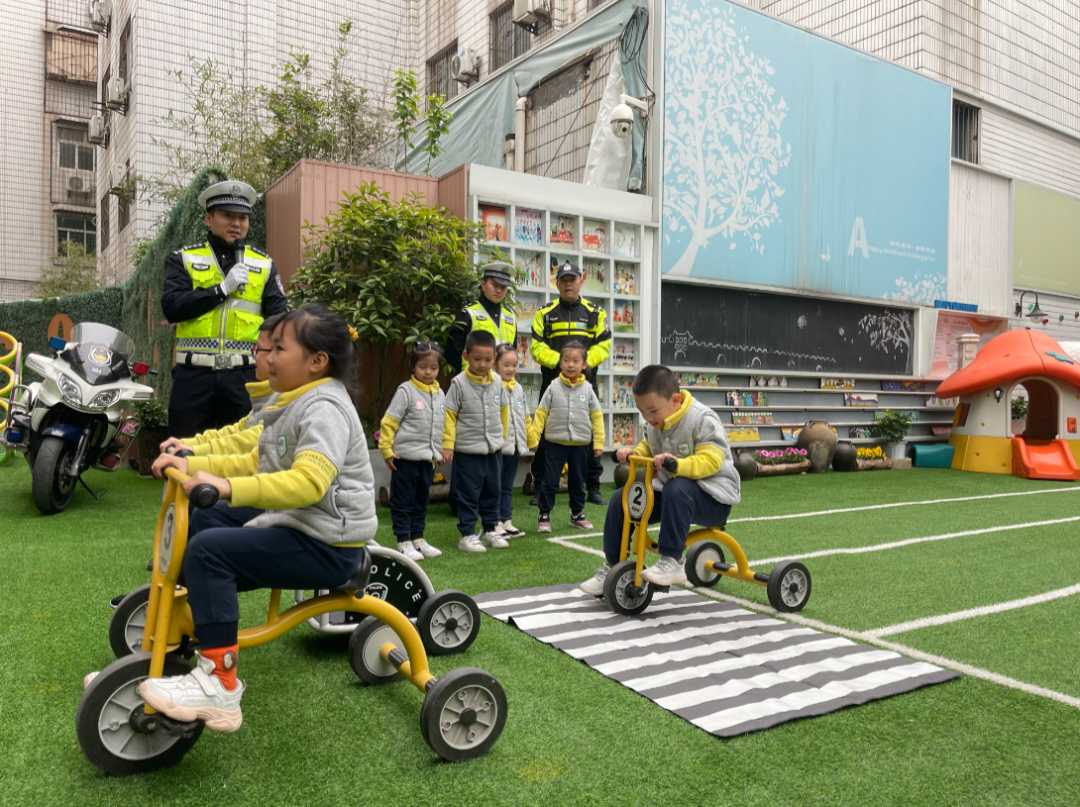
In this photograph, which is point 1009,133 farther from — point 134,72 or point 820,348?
point 134,72

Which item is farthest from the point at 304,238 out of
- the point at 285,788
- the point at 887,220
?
the point at 887,220

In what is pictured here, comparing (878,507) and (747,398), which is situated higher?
(747,398)

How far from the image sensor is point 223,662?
1974 mm

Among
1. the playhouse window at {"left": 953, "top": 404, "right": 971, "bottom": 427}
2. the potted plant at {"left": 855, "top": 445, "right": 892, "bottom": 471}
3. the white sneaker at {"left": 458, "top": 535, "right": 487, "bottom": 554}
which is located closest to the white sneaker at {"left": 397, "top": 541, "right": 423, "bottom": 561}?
the white sneaker at {"left": 458, "top": 535, "right": 487, "bottom": 554}

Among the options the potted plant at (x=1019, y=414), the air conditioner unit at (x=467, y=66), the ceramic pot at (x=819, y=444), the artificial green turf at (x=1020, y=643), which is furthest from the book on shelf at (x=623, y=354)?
the air conditioner unit at (x=467, y=66)

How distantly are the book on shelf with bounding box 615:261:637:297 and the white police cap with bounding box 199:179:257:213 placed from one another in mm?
5114

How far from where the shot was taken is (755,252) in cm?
937

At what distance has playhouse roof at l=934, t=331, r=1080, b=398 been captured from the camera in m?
9.44

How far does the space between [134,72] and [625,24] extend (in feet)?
29.4

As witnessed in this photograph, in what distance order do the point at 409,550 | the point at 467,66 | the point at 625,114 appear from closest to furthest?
the point at 409,550 < the point at 625,114 < the point at 467,66

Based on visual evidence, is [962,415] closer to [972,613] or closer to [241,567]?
[972,613]

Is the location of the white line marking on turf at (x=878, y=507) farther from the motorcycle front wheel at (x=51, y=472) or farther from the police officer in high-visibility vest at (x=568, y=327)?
the motorcycle front wheel at (x=51, y=472)

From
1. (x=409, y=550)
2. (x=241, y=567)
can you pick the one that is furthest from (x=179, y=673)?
(x=409, y=550)

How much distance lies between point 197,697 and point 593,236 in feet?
23.1
